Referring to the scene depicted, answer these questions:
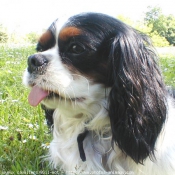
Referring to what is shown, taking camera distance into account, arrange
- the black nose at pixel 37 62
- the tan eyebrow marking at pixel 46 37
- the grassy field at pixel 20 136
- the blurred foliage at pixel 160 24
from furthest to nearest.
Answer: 1. the blurred foliage at pixel 160 24
2. the grassy field at pixel 20 136
3. the tan eyebrow marking at pixel 46 37
4. the black nose at pixel 37 62

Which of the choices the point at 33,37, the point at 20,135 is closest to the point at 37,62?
the point at 20,135

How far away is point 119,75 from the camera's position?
192 cm

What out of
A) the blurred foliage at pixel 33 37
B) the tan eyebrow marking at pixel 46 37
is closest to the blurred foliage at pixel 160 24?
the blurred foliage at pixel 33 37

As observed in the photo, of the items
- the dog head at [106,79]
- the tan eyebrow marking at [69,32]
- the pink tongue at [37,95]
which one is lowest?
the pink tongue at [37,95]

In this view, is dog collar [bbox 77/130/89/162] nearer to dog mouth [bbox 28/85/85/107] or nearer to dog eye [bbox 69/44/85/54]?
dog mouth [bbox 28/85/85/107]

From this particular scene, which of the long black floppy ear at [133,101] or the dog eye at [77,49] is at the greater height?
the dog eye at [77,49]

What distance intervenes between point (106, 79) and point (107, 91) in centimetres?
8

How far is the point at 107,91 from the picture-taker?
2.01 m

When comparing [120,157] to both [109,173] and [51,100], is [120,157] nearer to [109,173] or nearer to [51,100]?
[109,173]

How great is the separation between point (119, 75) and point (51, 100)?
0.45 meters

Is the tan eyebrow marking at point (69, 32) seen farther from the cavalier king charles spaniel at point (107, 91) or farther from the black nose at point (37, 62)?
the black nose at point (37, 62)

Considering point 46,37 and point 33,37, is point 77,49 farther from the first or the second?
point 33,37

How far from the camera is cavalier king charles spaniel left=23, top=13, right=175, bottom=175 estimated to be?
1916 millimetres

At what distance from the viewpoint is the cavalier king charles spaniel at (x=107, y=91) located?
192cm
